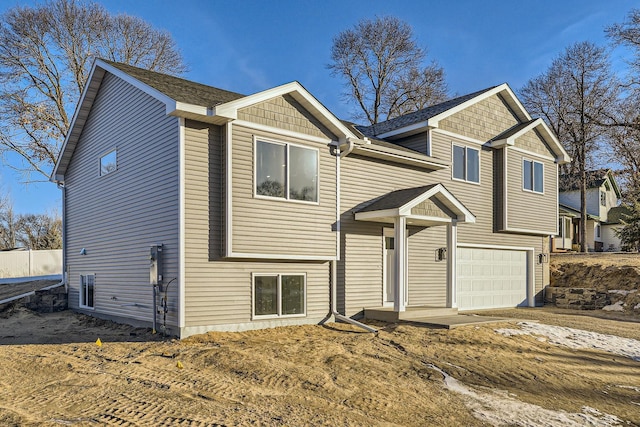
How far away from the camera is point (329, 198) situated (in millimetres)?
12234

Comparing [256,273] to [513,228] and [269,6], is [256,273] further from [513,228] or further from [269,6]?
[269,6]

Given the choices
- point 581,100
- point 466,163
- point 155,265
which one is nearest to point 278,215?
point 155,265

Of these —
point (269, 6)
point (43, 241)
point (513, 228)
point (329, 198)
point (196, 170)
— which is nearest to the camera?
point (196, 170)

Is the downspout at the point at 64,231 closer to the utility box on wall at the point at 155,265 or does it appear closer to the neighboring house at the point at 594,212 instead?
the utility box on wall at the point at 155,265

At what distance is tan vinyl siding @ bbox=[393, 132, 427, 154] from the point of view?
1539 cm

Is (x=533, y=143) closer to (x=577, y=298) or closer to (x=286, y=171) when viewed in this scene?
(x=577, y=298)

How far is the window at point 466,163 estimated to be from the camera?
16125 mm

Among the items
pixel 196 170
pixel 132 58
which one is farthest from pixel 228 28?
pixel 196 170

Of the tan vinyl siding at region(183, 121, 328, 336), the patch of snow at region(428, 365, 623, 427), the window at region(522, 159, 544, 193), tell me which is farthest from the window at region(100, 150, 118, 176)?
the window at region(522, 159, 544, 193)

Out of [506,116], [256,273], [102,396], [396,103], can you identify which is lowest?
[102,396]

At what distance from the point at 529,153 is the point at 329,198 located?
380 inches

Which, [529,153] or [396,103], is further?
[396,103]

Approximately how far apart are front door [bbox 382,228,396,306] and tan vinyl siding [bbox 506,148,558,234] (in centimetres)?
527

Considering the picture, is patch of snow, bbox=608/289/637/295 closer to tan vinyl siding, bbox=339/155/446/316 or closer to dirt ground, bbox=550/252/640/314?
dirt ground, bbox=550/252/640/314
